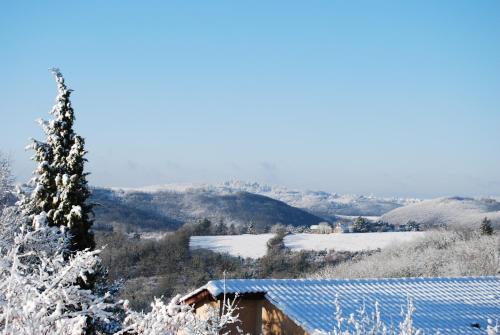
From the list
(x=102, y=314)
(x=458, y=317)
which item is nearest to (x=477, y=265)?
(x=458, y=317)

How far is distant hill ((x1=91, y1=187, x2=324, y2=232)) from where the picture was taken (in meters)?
108

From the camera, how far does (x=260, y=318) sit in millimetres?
16641

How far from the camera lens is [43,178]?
19938 mm

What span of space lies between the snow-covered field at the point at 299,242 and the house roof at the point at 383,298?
4262 centimetres

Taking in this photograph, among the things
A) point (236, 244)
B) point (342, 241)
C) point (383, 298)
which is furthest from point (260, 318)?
point (236, 244)

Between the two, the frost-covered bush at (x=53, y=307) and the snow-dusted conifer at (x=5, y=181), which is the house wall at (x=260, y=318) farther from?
the snow-dusted conifer at (x=5, y=181)

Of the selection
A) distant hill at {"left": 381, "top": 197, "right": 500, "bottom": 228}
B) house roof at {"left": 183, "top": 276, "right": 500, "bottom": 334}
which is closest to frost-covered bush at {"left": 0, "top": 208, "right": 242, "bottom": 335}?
house roof at {"left": 183, "top": 276, "right": 500, "bottom": 334}

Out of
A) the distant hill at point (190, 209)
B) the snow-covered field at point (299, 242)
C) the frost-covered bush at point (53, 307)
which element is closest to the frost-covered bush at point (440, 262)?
the snow-covered field at point (299, 242)

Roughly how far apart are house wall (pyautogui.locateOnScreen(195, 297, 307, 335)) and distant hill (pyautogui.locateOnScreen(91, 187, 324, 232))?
87.4 meters

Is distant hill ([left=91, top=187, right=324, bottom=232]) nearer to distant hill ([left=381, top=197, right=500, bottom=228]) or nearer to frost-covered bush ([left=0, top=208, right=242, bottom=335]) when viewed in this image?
distant hill ([left=381, top=197, right=500, bottom=228])

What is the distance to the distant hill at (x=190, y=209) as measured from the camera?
108 m

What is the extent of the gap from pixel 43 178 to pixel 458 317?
1447 centimetres

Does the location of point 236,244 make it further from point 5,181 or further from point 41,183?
point 41,183

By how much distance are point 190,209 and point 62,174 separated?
129 meters
